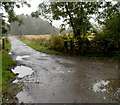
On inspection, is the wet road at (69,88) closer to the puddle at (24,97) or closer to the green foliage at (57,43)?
the puddle at (24,97)

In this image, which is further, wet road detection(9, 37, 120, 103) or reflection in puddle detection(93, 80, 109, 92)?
reflection in puddle detection(93, 80, 109, 92)

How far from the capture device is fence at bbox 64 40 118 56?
10532 mm

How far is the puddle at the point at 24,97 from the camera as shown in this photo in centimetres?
402

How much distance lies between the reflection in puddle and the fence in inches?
219

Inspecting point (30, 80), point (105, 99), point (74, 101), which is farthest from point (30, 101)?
point (105, 99)

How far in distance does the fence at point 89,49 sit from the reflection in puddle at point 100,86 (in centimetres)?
557

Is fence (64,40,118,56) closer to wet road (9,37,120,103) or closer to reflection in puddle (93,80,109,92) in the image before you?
wet road (9,37,120,103)

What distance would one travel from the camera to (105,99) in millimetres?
4062

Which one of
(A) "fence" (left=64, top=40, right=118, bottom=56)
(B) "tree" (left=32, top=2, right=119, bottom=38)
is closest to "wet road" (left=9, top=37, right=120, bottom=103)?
(A) "fence" (left=64, top=40, right=118, bottom=56)

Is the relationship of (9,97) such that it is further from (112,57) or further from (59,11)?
(59,11)

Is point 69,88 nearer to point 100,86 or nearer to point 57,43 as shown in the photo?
point 100,86

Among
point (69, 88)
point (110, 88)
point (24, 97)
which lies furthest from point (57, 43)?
point (24, 97)

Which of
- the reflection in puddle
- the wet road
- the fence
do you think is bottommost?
the reflection in puddle

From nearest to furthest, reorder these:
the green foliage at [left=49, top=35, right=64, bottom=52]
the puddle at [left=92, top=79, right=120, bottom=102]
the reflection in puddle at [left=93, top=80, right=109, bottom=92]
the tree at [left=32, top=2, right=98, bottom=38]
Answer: the puddle at [left=92, top=79, right=120, bottom=102] < the reflection in puddle at [left=93, top=80, right=109, bottom=92] < the tree at [left=32, top=2, right=98, bottom=38] < the green foliage at [left=49, top=35, right=64, bottom=52]
